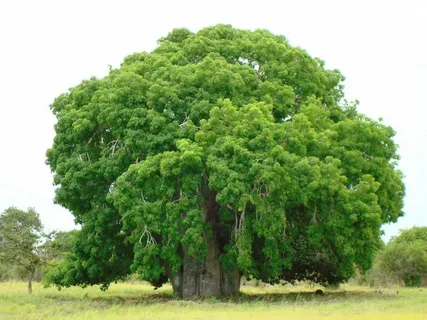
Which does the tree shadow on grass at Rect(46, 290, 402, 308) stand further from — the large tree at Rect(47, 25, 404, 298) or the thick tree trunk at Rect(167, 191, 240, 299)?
the large tree at Rect(47, 25, 404, 298)

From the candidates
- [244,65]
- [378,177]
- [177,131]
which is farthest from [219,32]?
[378,177]

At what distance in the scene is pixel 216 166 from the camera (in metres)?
20.7

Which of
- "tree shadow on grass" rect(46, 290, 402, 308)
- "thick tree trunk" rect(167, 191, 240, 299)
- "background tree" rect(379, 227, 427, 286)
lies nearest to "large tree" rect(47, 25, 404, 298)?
"thick tree trunk" rect(167, 191, 240, 299)

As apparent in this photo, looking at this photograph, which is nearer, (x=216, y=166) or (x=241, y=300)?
(x=216, y=166)

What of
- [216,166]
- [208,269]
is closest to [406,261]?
[208,269]

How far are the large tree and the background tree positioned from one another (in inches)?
643

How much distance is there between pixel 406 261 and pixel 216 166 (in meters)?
26.7

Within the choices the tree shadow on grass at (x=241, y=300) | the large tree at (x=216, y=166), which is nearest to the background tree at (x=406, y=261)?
the large tree at (x=216, y=166)

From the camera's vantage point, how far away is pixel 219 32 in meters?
27.6

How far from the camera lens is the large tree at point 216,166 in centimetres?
2138

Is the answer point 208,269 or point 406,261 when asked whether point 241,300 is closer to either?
point 208,269

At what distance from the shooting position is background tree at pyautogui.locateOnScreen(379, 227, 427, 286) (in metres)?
42.4

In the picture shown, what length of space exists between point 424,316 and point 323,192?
721cm

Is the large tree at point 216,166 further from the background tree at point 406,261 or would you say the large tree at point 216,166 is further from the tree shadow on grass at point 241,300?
the background tree at point 406,261
